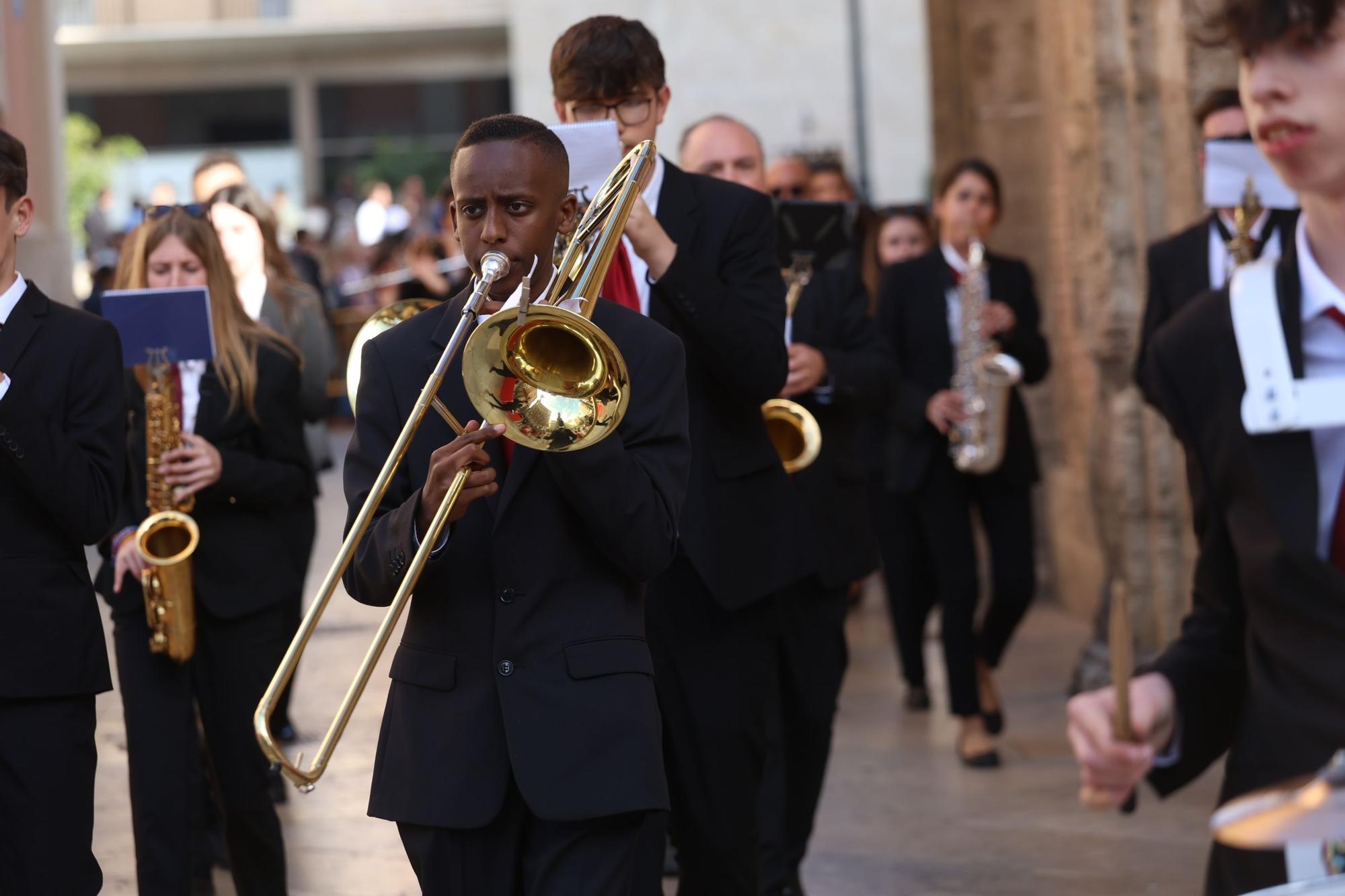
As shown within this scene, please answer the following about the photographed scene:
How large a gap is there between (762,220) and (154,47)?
3491 centimetres

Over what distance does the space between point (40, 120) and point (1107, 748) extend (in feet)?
43.5

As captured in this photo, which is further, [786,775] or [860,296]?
[860,296]

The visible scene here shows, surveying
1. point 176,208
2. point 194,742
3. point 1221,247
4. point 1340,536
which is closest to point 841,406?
point 1221,247

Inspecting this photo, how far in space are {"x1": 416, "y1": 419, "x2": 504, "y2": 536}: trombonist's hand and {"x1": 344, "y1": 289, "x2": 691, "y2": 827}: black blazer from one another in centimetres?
4

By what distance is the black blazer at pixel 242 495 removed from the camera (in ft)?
16.2

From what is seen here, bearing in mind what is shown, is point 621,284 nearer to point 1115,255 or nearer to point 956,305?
point 956,305

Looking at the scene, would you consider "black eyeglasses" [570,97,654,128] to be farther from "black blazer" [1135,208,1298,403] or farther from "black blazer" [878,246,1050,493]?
"black blazer" [878,246,1050,493]

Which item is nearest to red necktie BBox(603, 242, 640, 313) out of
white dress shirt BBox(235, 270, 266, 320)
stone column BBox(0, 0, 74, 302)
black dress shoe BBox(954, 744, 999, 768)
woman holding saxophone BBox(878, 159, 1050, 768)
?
white dress shirt BBox(235, 270, 266, 320)

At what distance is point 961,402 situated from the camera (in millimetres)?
7152

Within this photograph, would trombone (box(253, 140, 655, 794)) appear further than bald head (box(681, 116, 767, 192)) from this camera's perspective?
No

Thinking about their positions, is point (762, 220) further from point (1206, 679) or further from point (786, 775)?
point (1206, 679)

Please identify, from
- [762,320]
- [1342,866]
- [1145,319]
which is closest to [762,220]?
[762,320]

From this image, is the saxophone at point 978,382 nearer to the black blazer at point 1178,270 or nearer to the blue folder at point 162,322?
the black blazer at point 1178,270

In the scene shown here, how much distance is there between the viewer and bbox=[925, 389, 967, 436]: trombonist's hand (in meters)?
7.11
